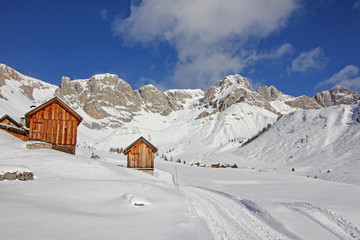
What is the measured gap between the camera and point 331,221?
9.19m

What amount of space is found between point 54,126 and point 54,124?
207 mm

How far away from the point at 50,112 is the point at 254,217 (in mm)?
22792

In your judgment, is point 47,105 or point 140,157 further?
point 140,157

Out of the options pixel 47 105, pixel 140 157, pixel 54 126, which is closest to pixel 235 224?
pixel 54 126

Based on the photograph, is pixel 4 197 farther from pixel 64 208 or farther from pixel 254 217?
pixel 254 217

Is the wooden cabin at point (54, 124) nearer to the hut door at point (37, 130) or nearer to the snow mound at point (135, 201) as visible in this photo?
the hut door at point (37, 130)

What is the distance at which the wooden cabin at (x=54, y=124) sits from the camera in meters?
24.9

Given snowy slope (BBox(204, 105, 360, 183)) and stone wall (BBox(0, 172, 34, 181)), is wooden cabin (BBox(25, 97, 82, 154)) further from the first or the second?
snowy slope (BBox(204, 105, 360, 183))

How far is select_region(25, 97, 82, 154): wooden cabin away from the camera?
24.9 metres

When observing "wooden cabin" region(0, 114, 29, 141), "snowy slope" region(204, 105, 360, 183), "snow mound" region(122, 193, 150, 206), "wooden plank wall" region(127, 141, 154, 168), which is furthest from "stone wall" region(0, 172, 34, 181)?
"snowy slope" region(204, 105, 360, 183)

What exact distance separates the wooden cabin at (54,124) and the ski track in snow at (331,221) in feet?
72.4

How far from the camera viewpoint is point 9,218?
21.0ft

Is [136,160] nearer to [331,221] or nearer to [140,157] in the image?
[140,157]

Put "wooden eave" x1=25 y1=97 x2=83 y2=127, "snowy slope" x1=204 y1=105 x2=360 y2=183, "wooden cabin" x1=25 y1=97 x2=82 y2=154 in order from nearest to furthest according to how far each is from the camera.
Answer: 1. "wooden eave" x1=25 y1=97 x2=83 y2=127
2. "wooden cabin" x1=25 y1=97 x2=82 y2=154
3. "snowy slope" x1=204 y1=105 x2=360 y2=183
